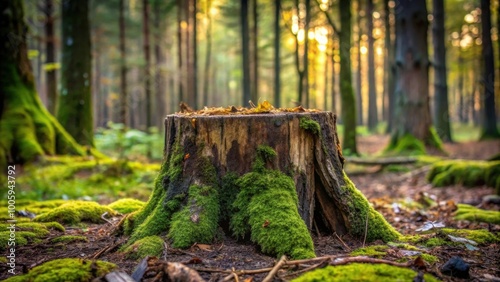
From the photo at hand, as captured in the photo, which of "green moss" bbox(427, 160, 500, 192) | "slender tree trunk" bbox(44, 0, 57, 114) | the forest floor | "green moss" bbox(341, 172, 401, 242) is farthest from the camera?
"slender tree trunk" bbox(44, 0, 57, 114)

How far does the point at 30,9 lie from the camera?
22.6 metres

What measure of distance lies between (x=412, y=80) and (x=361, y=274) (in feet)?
38.2

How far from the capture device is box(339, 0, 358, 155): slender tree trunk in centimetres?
1295

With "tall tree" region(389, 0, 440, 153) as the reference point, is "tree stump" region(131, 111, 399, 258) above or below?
below

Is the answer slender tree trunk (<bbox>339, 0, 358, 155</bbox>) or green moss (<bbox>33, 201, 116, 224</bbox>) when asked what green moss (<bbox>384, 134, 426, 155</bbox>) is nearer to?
slender tree trunk (<bbox>339, 0, 358, 155</bbox>)

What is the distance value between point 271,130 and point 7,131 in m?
6.98

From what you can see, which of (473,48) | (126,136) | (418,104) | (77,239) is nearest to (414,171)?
(418,104)

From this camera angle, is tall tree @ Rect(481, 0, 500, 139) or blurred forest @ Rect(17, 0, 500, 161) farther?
tall tree @ Rect(481, 0, 500, 139)

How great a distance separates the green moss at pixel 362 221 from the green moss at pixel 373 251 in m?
0.34

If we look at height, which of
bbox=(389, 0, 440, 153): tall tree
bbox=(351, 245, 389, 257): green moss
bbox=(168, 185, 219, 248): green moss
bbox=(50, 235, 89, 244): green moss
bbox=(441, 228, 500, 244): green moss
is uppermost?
bbox=(389, 0, 440, 153): tall tree

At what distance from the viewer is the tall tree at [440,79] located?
17.7 m

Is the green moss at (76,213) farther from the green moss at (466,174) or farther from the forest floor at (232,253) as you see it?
the green moss at (466,174)

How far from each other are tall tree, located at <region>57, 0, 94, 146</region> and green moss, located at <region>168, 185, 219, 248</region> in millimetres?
8082

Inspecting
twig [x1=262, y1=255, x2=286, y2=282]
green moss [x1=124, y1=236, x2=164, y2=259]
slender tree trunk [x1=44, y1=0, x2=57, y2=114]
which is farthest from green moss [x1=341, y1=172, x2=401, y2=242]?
slender tree trunk [x1=44, y1=0, x2=57, y2=114]
